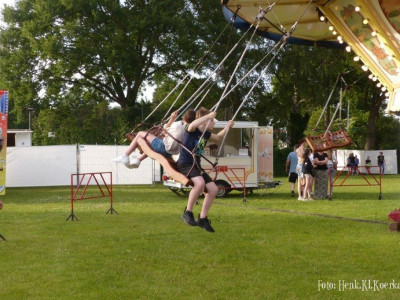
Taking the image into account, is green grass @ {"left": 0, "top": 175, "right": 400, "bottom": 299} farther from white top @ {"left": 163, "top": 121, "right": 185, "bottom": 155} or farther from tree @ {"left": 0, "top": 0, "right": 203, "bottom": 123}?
tree @ {"left": 0, "top": 0, "right": 203, "bottom": 123}

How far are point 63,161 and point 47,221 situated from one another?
550 inches

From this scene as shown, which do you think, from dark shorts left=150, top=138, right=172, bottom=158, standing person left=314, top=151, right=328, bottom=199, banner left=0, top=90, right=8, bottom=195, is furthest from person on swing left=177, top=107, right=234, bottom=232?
banner left=0, top=90, right=8, bottom=195

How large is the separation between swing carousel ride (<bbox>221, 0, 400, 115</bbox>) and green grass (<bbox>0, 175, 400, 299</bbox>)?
3.19m

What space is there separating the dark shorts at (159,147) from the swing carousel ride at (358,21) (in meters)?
3.40

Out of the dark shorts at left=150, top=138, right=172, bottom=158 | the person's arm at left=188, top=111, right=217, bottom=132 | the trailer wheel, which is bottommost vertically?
the trailer wheel

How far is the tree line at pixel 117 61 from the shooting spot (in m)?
37.0

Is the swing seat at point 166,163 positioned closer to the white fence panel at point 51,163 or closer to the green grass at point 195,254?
the green grass at point 195,254

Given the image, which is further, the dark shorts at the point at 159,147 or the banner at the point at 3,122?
the banner at the point at 3,122

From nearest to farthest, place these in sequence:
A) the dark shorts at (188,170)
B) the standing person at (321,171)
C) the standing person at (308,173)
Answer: the dark shorts at (188,170), the standing person at (308,173), the standing person at (321,171)

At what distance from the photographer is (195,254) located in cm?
923

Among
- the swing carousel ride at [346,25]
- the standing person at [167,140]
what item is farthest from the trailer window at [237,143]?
the standing person at [167,140]

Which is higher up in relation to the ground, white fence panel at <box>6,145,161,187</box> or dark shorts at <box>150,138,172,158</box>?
dark shorts at <box>150,138,172,158</box>

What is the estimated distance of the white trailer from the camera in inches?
794

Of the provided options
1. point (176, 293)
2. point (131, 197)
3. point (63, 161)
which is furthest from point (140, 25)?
point (176, 293)
